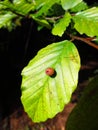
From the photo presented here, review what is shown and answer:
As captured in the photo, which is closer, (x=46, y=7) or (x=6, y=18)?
(x=46, y=7)

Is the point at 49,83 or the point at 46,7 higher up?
the point at 46,7

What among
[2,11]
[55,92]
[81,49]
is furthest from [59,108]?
[81,49]

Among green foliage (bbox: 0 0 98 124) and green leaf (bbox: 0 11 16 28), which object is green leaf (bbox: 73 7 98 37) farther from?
green leaf (bbox: 0 11 16 28)

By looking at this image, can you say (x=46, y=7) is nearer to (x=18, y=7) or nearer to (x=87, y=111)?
(x=18, y=7)

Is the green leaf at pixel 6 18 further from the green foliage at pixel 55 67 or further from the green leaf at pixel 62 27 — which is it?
the green leaf at pixel 62 27

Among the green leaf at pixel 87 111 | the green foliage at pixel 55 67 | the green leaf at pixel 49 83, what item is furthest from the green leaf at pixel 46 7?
the green leaf at pixel 87 111

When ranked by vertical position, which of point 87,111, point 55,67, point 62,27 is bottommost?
point 87,111

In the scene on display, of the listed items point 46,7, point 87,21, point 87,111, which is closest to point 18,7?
point 46,7
